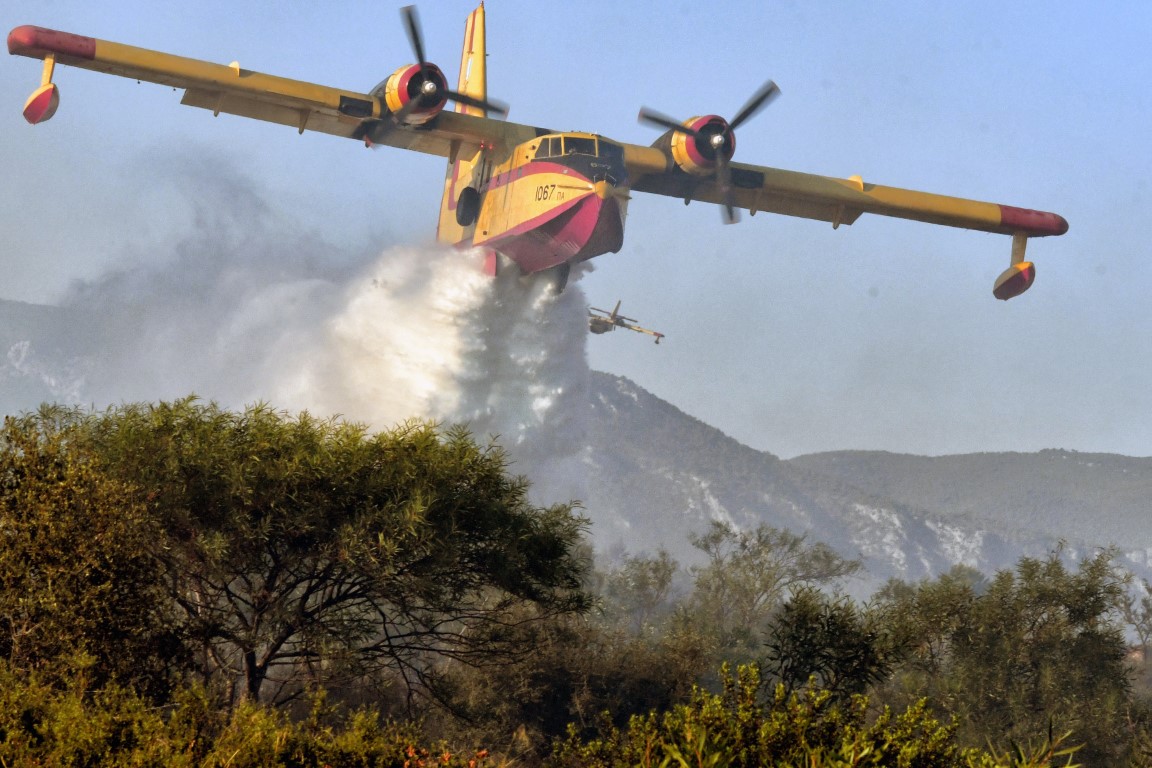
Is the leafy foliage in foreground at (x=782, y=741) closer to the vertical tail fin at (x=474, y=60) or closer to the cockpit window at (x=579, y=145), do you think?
the cockpit window at (x=579, y=145)

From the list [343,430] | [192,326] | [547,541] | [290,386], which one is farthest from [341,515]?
[192,326]

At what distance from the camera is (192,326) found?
10019cm

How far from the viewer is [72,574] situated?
13.6 meters

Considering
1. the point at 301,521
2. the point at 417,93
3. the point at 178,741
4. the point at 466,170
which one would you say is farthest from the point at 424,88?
the point at 178,741

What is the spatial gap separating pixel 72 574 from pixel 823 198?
25658 mm

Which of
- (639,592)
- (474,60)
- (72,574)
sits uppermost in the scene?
(474,60)

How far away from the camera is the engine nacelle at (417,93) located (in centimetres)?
2834

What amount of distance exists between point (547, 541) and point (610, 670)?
550 cm

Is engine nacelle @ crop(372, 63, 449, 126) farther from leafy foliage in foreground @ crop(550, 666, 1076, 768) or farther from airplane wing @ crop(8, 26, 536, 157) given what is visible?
leafy foliage in foreground @ crop(550, 666, 1076, 768)

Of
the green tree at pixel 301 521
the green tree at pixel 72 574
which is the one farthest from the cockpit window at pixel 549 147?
the green tree at pixel 72 574

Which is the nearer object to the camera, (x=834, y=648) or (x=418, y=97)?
(x=834, y=648)

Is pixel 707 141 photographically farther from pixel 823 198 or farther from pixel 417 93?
pixel 417 93

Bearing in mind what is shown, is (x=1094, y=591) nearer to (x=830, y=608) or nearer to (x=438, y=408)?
(x=830, y=608)

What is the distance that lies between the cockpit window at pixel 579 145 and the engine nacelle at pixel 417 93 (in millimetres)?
3215
